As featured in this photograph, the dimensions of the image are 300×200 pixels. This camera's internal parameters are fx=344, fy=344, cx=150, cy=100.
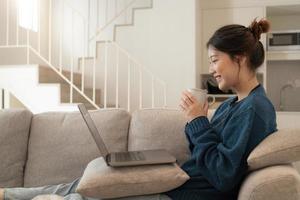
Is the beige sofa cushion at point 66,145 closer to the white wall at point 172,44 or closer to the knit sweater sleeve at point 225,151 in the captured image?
the knit sweater sleeve at point 225,151

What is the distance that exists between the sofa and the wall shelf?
2871 mm

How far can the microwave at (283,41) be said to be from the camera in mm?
4219

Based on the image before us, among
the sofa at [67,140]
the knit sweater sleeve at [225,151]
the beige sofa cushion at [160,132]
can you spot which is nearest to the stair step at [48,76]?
the sofa at [67,140]

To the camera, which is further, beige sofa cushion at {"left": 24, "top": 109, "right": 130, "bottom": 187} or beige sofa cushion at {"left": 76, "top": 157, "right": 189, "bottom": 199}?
beige sofa cushion at {"left": 24, "top": 109, "right": 130, "bottom": 187}

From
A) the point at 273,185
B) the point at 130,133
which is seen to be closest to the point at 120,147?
the point at 130,133

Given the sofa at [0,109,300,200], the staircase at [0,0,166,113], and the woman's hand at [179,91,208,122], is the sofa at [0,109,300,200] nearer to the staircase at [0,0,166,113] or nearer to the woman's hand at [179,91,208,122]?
the woman's hand at [179,91,208,122]

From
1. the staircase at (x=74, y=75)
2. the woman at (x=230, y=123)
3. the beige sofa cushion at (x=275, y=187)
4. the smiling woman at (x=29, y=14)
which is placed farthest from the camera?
the smiling woman at (x=29, y=14)

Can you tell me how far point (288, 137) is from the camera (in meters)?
1.29

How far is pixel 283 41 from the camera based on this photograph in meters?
4.25

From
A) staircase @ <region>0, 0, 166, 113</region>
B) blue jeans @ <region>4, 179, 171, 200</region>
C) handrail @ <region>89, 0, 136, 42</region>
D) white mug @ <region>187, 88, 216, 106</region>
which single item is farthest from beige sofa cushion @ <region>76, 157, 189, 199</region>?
handrail @ <region>89, 0, 136, 42</region>

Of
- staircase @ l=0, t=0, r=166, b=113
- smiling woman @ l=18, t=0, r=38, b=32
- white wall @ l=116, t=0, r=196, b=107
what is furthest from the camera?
smiling woman @ l=18, t=0, r=38, b=32

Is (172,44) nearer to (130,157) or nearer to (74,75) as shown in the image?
(74,75)

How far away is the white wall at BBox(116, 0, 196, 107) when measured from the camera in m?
4.11

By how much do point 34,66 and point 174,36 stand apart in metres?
1.71
